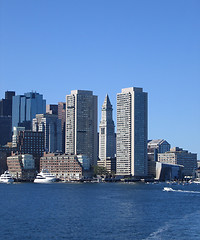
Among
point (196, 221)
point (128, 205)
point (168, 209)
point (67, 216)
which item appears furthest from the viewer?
point (128, 205)

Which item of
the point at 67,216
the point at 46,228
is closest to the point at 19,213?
the point at 67,216

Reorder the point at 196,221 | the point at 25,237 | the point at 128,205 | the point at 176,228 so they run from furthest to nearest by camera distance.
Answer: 1. the point at 128,205
2. the point at 196,221
3. the point at 176,228
4. the point at 25,237

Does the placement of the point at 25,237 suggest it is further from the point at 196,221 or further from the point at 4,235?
the point at 196,221

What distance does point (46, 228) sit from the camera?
334 ft

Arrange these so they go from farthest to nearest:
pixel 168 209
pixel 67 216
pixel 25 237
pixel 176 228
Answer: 1. pixel 168 209
2. pixel 67 216
3. pixel 176 228
4. pixel 25 237

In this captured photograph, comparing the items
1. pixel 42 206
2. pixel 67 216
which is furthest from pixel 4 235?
pixel 42 206

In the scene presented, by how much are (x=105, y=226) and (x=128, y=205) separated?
46.1 m

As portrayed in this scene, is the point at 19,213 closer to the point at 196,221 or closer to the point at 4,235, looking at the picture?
the point at 4,235

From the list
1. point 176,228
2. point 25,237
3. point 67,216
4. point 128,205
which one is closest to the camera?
point 25,237

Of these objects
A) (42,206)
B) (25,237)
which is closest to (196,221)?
(25,237)

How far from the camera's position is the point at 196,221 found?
366 feet

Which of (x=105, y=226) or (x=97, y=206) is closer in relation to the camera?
(x=105, y=226)

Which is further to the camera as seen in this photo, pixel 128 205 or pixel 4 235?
pixel 128 205

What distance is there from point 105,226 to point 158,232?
11.8 meters
